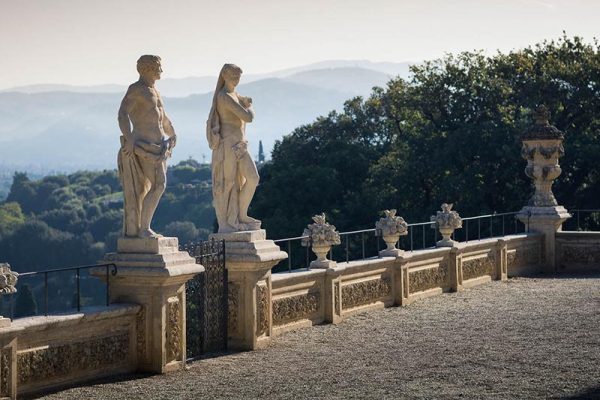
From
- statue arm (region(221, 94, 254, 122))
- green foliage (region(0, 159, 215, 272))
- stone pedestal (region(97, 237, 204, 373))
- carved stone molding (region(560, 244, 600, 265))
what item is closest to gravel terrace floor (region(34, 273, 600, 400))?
stone pedestal (region(97, 237, 204, 373))

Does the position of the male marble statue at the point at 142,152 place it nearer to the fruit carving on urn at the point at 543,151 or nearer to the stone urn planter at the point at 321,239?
the stone urn planter at the point at 321,239

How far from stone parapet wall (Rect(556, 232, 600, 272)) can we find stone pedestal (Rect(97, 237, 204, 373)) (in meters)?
12.6

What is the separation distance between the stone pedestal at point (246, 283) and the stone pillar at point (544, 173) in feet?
33.9

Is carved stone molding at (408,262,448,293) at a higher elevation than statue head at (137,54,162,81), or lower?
lower

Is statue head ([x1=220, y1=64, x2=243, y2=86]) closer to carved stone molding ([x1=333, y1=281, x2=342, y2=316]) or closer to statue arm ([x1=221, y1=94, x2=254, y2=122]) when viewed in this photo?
statue arm ([x1=221, y1=94, x2=254, y2=122])

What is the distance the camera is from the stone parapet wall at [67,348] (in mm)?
11305

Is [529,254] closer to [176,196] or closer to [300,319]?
[300,319]

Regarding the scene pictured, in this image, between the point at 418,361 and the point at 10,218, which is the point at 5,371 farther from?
the point at 10,218

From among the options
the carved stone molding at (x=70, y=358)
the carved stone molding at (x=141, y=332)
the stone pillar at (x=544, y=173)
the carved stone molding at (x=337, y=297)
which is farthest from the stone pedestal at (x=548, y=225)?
the carved stone molding at (x=70, y=358)

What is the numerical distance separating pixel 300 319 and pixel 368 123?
1375 inches

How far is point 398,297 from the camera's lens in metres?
19.1

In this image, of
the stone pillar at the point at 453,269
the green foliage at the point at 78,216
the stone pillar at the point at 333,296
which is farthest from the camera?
the green foliage at the point at 78,216

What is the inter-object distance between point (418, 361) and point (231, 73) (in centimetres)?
442

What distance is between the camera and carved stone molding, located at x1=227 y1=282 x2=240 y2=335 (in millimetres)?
15172
